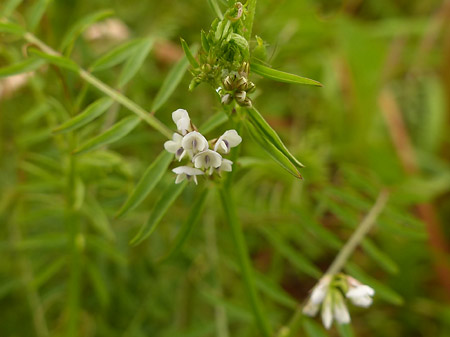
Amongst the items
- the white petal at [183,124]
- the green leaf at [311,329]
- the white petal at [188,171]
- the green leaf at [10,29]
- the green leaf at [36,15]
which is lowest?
the white petal at [188,171]

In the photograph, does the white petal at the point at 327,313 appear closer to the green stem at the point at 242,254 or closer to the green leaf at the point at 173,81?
the green stem at the point at 242,254

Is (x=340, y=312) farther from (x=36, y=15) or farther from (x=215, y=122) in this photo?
(x=36, y=15)

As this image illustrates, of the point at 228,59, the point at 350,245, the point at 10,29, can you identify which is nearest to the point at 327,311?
the point at 350,245

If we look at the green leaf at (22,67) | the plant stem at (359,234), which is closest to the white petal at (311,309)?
the plant stem at (359,234)

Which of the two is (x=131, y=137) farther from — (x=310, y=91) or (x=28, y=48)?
(x=310, y=91)

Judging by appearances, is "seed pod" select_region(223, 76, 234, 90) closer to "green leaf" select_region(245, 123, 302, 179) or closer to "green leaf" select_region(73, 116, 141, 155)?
"green leaf" select_region(245, 123, 302, 179)

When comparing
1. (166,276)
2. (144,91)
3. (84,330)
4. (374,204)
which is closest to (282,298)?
(374,204)
